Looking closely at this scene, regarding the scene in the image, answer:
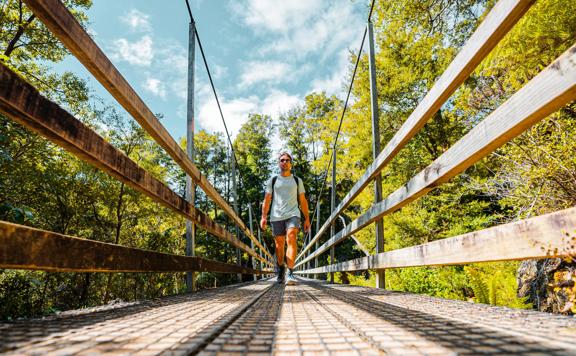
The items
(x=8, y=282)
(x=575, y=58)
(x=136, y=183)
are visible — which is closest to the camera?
(x=575, y=58)

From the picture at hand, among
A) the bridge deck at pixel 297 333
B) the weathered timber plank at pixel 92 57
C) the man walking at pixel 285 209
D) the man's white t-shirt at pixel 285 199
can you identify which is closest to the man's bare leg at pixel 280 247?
the man walking at pixel 285 209

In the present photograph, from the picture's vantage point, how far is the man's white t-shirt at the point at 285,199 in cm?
429

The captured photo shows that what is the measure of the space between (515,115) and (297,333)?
876 mm

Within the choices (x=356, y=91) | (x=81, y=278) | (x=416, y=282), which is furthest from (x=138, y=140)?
(x=416, y=282)

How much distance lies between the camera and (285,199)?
432 centimetres

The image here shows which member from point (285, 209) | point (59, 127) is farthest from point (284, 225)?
point (59, 127)

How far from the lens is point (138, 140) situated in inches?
566

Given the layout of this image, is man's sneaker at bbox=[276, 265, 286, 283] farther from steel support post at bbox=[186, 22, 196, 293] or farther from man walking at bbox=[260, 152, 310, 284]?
steel support post at bbox=[186, 22, 196, 293]

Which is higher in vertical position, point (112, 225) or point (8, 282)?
point (112, 225)

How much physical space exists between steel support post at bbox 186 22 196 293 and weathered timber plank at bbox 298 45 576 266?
1.91 m

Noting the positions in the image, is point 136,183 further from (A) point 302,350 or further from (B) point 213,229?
(B) point 213,229

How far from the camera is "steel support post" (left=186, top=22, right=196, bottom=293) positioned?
106 inches

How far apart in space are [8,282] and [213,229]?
6.63 metres

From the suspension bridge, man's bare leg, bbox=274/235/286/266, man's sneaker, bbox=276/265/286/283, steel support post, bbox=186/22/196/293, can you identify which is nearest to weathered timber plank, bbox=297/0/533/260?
the suspension bridge
